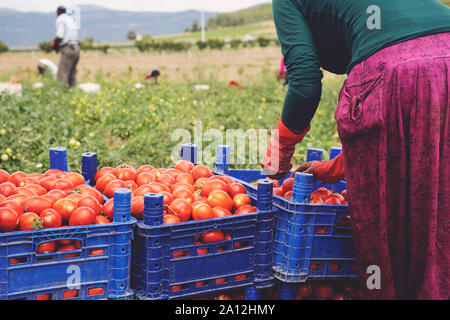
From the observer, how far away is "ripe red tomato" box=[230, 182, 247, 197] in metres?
2.44

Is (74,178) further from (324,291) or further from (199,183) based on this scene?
(324,291)

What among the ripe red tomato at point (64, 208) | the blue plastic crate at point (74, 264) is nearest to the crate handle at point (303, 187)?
the blue plastic crate at point (74, 264)

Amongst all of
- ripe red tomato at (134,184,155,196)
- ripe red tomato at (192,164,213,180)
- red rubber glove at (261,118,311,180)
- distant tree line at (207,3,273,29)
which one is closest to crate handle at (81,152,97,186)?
ripe red tomato at (134,184,155,196)

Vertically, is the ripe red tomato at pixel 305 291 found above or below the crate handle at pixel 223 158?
below

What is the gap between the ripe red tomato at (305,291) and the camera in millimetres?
2475

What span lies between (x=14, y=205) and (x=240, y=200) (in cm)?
102

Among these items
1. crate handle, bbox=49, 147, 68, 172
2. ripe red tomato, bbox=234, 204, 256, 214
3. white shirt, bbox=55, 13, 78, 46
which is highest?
white shirt, bbox=55, 13, 78, 46

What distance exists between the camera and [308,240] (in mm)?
2230

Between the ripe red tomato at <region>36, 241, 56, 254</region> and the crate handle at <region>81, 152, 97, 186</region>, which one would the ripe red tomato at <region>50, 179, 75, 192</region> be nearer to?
the crate handle at <region>81, 152, 97, 186</region>

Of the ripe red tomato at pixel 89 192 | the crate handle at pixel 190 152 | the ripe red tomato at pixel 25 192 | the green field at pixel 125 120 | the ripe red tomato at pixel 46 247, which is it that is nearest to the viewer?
the ripe red tomato at pixel 46 247

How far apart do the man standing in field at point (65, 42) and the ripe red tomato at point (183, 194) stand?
6.34 metres

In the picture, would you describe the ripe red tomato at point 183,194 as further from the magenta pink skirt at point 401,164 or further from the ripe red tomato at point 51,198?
the magenta pink skirt at point 401,164
